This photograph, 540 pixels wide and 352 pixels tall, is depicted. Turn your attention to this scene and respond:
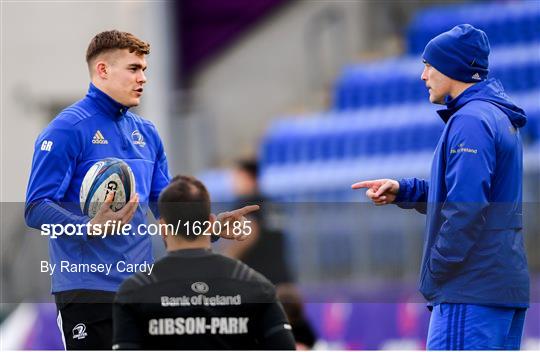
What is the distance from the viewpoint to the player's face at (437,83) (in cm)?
558

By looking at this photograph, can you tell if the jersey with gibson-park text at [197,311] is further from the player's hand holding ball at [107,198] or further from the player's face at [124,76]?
the player's face at [124,76]

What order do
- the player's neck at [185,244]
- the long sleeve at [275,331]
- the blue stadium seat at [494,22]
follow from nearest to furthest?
the long sleeve at [275,331], the player's neck at [185,244], the blue stadium seat at [494,22]

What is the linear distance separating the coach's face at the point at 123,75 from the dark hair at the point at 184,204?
0.62m

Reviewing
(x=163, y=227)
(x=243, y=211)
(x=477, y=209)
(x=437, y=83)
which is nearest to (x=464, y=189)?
(x=477, y=209)

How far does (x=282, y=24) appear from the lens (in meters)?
18.2

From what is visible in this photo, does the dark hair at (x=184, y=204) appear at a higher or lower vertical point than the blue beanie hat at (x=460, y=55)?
lower

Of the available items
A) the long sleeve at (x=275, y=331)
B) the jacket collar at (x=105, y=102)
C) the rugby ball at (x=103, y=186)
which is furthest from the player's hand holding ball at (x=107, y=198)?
the long sleeve at (x=275, y=331)

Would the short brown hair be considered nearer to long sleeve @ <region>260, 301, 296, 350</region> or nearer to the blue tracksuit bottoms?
long sleeve @ <region>260, 301, 296, 350</region>

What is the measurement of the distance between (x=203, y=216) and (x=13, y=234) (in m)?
4.16

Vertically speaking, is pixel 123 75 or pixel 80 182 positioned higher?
pixel 123 75

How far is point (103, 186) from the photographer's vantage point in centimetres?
549

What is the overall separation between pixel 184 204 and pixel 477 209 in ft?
3.49

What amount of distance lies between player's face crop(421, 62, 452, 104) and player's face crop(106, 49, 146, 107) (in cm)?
112

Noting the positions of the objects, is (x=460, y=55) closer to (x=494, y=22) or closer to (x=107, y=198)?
(x=107, y=198)
